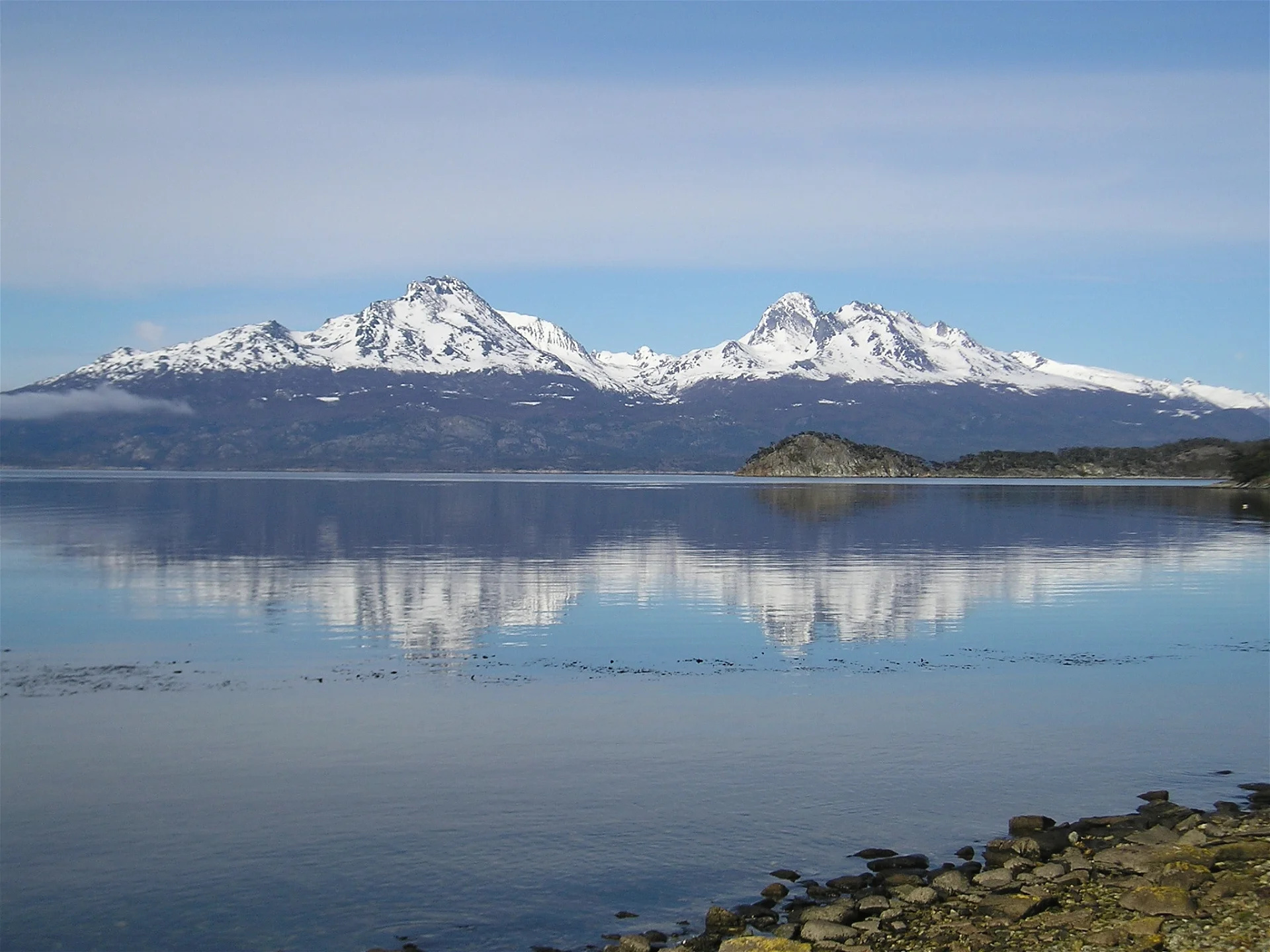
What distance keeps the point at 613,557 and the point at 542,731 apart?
41.6 metres

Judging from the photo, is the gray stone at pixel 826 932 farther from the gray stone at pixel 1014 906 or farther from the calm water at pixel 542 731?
the gray stone at pixel 1014 906

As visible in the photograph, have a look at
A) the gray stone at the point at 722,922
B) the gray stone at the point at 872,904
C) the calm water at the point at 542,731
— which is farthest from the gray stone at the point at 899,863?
the gray stone at the point at 722,922

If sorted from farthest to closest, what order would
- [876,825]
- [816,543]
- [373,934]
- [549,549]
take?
[816,543]
[549,549]
[876,825]
[373,934]

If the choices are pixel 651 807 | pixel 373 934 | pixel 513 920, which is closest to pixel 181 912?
pixel 373 934

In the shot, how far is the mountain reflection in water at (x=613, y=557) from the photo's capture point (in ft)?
148

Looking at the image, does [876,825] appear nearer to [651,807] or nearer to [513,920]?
[651,807]

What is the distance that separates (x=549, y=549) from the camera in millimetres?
73062

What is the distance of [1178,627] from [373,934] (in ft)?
116

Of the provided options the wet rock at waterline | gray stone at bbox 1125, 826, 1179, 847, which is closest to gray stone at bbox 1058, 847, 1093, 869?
the wet rock at waterline

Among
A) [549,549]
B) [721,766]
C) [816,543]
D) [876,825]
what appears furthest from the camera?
[816,543]

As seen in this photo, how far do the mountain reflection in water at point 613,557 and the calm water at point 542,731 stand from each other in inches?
20.4

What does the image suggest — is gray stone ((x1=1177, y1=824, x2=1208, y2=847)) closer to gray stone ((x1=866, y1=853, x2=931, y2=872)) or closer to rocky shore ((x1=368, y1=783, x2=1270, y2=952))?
rocky shore ((x1=368, y1=783, x2=1270, y2=952))

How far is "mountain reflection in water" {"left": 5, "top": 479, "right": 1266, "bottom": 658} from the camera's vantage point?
45062 mm

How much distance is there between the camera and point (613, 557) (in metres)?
67.8
